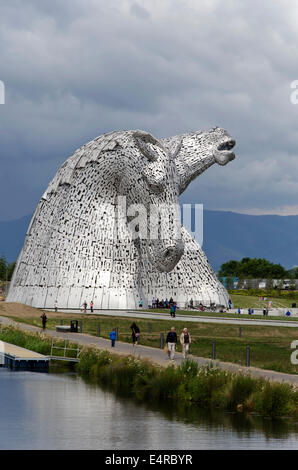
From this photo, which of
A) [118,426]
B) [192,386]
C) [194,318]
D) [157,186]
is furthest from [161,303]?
[118,426]

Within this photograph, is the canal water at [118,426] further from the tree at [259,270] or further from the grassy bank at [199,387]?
the tree at [259,270]

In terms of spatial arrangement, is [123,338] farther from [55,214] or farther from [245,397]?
[55,214]

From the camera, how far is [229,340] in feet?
96.2

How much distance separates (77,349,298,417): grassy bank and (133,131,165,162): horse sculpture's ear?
24062mm

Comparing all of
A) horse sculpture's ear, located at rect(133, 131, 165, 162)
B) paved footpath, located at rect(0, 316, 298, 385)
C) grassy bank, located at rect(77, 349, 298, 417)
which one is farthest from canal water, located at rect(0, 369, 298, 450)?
horse sculpture's ear, located at rect(133, 131, 165, 162)

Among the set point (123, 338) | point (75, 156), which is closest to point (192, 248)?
point (75, 156)

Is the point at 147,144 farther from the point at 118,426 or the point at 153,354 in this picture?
the point at 118,426

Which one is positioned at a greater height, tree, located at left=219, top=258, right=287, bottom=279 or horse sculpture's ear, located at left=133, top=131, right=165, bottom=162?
tree, located at left=219, top=258, right=287, bottom=279

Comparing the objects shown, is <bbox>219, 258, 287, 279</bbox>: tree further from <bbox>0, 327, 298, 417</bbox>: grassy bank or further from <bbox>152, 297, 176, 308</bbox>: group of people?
<bbox>0, 327, 298, 417</bbox>: grassy bank

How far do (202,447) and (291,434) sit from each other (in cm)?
211

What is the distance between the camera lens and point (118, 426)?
15594 mm

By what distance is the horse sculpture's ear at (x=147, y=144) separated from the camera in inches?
1748

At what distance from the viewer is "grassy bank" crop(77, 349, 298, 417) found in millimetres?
16406

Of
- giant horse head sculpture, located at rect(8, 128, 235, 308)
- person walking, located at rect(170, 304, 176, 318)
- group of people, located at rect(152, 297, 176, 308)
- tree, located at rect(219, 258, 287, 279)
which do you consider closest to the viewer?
person walking, located at rect(170, 304, 176, 318)
